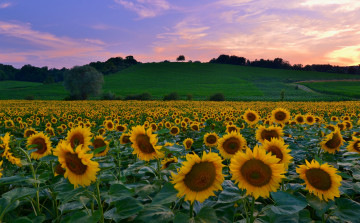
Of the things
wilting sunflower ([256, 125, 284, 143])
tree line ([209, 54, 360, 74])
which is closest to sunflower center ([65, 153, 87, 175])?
wilting sunflower ([256, 125, 284, 143])

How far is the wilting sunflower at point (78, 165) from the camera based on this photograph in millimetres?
1924

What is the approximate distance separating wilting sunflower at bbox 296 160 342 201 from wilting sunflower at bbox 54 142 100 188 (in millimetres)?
1857

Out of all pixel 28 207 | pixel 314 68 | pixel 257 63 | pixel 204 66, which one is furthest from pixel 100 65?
pixel 28 207

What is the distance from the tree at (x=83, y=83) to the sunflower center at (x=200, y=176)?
6780 centimetres

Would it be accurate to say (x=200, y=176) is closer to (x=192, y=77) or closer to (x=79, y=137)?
(x=79, y=137)

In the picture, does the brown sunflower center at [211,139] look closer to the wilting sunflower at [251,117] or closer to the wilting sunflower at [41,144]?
the wilting sunflower at [251,117]

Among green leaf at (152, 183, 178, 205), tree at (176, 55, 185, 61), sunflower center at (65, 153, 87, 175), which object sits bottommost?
green leaf at (152, 183, 178, 205)

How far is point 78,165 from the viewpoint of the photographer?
2004 millimetres

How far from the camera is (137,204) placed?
2.02m

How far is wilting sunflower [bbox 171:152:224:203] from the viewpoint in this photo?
6.23 feet

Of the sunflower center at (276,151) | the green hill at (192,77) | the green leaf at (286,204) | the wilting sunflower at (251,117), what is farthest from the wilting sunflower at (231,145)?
the green hill at (192,77)

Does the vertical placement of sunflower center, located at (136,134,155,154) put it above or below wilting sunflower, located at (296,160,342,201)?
above

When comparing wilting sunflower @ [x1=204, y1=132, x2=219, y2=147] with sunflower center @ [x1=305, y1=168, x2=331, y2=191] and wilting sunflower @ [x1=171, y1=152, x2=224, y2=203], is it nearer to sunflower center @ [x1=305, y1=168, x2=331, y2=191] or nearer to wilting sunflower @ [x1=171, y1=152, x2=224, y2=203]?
sunflower center @ [x1=305, y1=168, x2=331, y2=191]

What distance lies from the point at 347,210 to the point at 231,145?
155cm
